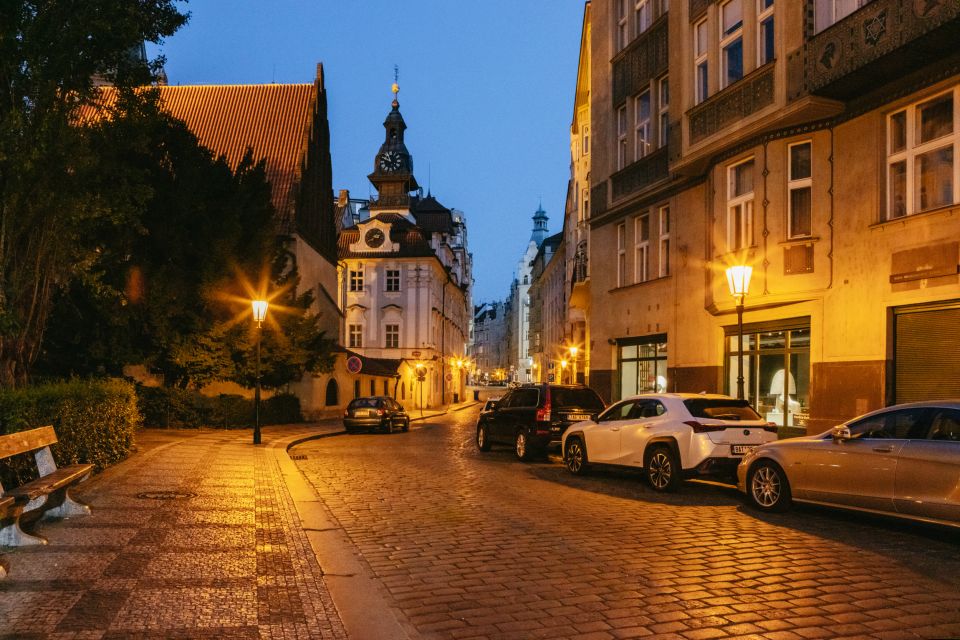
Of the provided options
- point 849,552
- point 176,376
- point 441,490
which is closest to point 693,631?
point 849,552

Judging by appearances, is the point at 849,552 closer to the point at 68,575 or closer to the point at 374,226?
the point at 68,575

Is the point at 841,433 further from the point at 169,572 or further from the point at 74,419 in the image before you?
the point at 74,419

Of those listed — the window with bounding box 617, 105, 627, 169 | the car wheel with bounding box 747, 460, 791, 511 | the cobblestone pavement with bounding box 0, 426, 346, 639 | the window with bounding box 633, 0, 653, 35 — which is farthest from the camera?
the window with bounding box 617, 105, 627, 169

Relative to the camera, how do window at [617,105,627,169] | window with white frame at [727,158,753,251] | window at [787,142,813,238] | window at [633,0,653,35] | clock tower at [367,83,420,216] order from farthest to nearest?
1. clock tower at [367,83,420,216]
2. window at [617,105,627,169]
3. window at [633,0,653,35]
4. window with white frame at [727,158,753,251]
5. window at [787,142,813,238]

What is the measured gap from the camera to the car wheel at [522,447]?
18172mm

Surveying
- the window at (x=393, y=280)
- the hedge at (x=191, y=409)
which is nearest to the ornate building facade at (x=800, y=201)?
the hedge at (x=191, y=409)

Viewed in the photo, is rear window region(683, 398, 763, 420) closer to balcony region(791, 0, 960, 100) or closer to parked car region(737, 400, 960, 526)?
parked car region(737, 400, 960, 526)

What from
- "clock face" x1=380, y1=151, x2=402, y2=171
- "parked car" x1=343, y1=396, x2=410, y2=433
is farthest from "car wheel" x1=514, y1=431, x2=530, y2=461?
"clock face" x1=380, y1=151, x2=402, y2=171

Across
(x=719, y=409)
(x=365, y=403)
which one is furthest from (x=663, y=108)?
(x=365, y=403)

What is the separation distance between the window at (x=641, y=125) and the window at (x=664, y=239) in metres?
2.21

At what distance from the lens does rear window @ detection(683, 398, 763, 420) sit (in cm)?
1262

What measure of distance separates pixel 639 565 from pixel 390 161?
66234 mm

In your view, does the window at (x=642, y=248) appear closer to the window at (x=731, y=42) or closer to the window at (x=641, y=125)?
the window at (x=641, y=125)

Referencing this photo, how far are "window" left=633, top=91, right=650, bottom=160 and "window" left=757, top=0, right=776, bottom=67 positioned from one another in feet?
20.2
